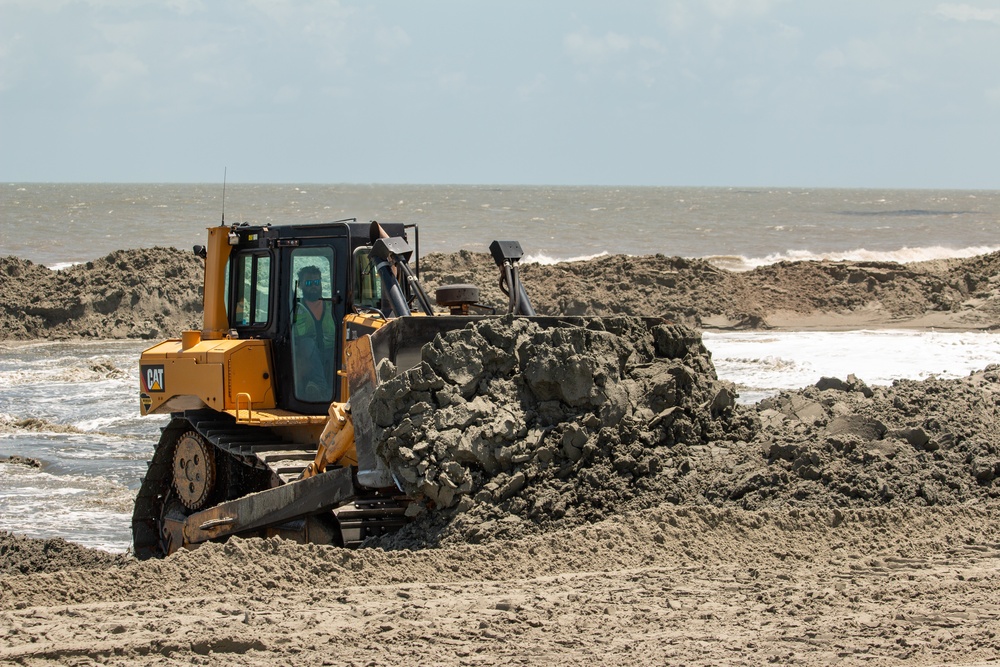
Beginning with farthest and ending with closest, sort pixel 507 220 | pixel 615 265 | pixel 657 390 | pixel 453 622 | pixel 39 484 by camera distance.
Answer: pixel 507 220 < pixel 615 265 < pixel 39 484 < pixel 657 390 < pixel 453 622

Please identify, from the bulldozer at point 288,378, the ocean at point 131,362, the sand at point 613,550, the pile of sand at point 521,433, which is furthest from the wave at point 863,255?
the pile of sand at point 521,433

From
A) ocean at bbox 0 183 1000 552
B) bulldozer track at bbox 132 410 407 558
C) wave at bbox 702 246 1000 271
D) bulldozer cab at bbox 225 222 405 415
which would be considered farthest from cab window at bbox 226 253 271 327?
wave at bbox 702 246 1000 271

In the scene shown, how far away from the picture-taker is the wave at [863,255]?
36.2m

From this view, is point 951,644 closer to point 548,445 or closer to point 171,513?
point 548,445

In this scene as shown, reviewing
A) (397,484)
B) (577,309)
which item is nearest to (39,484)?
(397,484)

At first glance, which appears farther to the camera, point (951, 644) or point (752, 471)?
point (752, 471)

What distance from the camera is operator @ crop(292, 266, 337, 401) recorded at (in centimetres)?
729

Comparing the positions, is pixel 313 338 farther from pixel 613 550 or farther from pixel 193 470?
pixel 613 550

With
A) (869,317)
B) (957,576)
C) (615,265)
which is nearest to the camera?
(957,576)

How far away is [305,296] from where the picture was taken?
740 cm

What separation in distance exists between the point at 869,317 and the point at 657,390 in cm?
1727

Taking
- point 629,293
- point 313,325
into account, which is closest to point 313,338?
point 313,325

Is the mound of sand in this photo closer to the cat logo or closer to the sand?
the cat logo

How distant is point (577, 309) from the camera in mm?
22922
